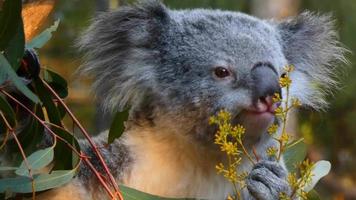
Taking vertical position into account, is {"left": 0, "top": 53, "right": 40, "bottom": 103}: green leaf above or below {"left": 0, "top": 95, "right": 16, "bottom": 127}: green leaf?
above

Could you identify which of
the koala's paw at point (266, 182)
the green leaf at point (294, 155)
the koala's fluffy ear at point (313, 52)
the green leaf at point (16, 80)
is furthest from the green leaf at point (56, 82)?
the koala's fluffy ear at point (313, 52)

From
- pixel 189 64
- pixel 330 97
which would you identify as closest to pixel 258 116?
pixel 189 64

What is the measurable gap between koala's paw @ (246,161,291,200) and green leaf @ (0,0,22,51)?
36.4 inches

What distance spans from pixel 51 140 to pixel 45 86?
0.85 ft

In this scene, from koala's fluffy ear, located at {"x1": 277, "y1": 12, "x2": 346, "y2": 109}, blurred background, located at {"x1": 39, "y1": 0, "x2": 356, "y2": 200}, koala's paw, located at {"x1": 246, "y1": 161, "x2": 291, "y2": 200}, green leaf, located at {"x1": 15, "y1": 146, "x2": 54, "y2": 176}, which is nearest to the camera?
green leaf, located at {"x1": 15, "y1": 146, "x2": 54, "y2": 176}

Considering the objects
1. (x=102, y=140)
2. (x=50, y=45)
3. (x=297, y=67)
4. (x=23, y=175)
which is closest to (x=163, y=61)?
(x=102, y=140)

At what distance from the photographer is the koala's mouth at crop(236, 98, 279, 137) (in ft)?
8.76

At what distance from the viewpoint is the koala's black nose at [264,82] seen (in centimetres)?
268

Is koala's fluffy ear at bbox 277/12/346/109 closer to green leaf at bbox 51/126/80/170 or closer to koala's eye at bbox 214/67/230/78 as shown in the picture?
koala's eye at bbox 214/67/230/78

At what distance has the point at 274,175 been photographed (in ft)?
8.71

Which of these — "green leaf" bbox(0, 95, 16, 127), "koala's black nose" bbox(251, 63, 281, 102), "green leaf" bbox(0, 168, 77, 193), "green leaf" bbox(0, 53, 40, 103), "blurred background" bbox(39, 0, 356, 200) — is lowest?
"blurred background" bbox(39, 0, 356, 200)

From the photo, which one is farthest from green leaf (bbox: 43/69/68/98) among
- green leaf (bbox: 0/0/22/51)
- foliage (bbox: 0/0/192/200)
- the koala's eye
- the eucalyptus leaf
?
the koala's eye

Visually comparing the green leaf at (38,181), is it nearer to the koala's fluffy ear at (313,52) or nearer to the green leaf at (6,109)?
the green leaf at (6,109)

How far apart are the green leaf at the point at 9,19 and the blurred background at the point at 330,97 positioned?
5.59 feet
